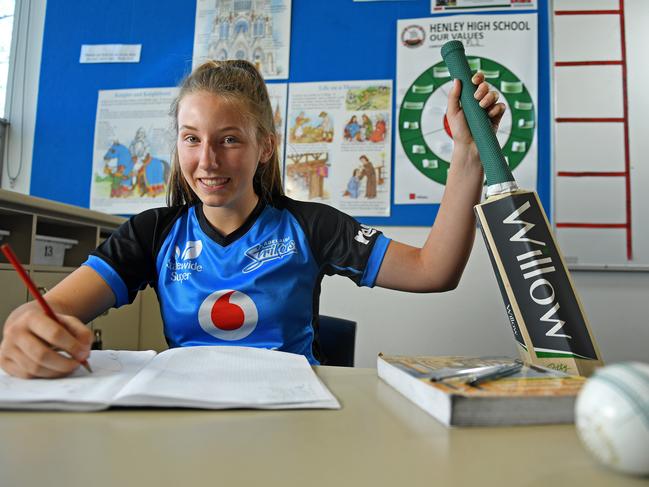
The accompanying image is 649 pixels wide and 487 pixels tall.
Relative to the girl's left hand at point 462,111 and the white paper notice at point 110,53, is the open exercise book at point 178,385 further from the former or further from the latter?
the white paper notice at point 110,53

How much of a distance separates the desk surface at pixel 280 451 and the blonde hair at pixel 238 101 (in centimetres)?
72

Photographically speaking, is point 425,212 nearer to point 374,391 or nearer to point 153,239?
point 153,239

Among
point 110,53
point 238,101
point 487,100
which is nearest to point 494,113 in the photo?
point 487,100

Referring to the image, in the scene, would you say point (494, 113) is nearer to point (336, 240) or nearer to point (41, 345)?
point (336, 240)

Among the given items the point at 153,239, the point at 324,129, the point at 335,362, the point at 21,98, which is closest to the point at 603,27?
the point at 324,129

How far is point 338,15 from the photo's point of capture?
6.46ft

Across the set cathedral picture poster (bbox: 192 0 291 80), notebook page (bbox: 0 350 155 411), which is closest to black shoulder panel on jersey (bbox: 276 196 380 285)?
notebook page (bbox: 0 350 155 411)

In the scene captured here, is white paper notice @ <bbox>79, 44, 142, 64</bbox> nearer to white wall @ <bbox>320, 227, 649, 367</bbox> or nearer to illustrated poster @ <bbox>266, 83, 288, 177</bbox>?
illustrated poster @ <bbox>266, 83, 288, 177</bbox>

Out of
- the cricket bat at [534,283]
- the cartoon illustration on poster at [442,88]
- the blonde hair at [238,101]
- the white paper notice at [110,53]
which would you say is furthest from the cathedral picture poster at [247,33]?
the cricket bat at [534,283]

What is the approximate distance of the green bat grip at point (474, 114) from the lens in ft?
2.21

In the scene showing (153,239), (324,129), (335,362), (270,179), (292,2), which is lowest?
(335,362)

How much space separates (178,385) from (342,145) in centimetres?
160

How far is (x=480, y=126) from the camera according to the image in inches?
28.0

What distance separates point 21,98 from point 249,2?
112 centimetres
